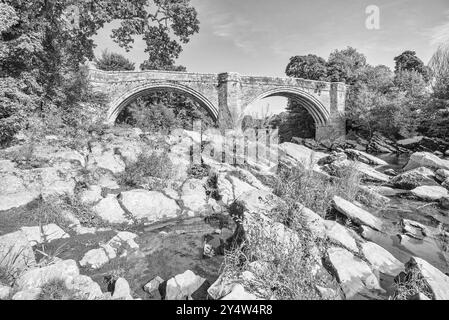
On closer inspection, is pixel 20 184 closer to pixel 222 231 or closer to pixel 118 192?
pixel 118 192

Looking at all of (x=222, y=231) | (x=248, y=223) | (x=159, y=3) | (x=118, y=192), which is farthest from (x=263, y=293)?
(x=159, y=3)

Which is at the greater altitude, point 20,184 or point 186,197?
point 20,184

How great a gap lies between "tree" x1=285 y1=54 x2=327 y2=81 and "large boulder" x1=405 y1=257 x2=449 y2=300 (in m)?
30.4

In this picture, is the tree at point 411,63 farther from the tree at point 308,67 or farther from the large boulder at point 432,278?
the large boulder at point 432,278

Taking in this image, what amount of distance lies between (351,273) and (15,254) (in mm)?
4439

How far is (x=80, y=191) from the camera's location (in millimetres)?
5637

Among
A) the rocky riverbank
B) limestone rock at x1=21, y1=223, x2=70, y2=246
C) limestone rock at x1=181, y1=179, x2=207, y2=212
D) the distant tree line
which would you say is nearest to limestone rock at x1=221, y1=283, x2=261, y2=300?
the rocky riverbank

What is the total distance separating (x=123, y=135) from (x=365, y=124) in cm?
2495

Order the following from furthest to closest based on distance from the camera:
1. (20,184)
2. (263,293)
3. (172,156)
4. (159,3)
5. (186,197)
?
(159,3), (172,156), (186,197), (20,184), (263,293)

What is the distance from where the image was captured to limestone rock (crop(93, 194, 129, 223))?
207 inches

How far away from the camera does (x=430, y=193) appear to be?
7043mm

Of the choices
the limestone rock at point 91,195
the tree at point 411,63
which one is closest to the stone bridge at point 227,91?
the limestone rock at point 91,195

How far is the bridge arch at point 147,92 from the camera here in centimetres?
1995

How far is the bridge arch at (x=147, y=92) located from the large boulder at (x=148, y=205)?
15.2 m
